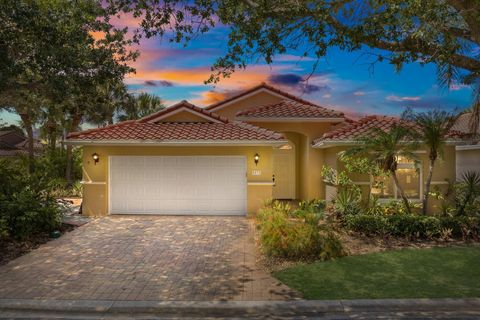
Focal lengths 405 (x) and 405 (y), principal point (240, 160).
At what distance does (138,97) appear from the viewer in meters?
37.8

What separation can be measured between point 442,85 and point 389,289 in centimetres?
428

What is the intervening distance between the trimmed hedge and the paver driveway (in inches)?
137

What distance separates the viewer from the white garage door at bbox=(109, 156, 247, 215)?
15.4 meters

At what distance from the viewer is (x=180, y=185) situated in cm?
1544

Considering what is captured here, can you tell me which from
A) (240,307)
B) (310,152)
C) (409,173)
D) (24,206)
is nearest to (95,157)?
(24,206)

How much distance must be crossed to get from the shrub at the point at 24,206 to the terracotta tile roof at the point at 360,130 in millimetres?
9549

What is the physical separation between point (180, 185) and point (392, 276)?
913cm

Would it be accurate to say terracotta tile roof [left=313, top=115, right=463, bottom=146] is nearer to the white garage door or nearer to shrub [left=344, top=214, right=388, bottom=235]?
shrub [left=344, top=214, right=388, bottom=235]

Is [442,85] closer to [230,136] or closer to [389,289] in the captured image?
[389,289]

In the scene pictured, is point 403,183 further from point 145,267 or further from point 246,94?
point 145,267

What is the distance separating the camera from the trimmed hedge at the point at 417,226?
37.8 ft

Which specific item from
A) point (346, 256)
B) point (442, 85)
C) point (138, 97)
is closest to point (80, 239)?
point (346, 256)

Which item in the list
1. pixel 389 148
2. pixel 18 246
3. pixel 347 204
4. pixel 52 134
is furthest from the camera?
pixel 52 134

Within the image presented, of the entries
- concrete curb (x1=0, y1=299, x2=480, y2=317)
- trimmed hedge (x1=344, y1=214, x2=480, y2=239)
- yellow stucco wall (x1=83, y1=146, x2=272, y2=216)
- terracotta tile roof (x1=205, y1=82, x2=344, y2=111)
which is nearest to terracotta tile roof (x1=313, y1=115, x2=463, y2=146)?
yellow stucco wall (x1=83, y1=146, x2=272, y2=216)
